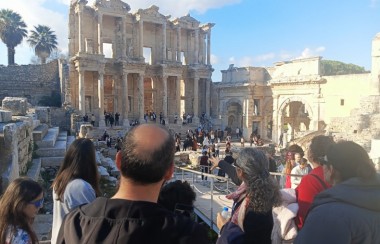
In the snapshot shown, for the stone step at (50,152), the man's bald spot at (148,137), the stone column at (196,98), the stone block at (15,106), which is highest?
the stone column at (196,98)

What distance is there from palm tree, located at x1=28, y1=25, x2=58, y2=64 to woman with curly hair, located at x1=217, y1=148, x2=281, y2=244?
47.0m

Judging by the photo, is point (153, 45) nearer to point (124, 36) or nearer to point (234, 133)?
point (124, 36)

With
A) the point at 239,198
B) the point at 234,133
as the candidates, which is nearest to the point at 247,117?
the point at 234,133

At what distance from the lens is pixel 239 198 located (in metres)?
2.98

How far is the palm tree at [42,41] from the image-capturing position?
43719mm

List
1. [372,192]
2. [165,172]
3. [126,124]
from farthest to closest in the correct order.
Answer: [126,124]
[372,192]
[165,172]

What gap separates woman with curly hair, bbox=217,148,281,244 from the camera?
2.74 meters

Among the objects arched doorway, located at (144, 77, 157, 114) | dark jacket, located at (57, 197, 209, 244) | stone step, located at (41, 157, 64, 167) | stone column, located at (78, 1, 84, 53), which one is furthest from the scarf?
arched doorway, located at (144, 77, 157, 114)

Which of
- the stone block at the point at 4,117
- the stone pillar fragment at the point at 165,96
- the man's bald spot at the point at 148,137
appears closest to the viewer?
the man's bald spot at the point at 148,137

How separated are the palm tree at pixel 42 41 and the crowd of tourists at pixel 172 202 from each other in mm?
45861

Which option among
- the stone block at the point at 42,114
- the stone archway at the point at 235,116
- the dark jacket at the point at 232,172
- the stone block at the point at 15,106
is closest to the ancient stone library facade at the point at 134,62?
the stone archway at the point at 235,116

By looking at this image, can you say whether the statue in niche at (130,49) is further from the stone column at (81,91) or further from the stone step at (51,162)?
the stone step at (51,162)

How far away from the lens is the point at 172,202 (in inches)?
134

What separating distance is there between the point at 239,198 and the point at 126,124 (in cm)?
2842
